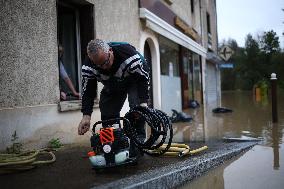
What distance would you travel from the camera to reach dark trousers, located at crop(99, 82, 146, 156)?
4.49 meters

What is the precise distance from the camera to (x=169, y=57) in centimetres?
1534

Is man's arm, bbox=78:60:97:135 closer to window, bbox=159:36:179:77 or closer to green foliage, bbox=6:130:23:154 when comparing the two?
green foliage, bbox=6:130:23:154

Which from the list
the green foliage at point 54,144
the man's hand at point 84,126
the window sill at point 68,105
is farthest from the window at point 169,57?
the man's hand at point 84,126

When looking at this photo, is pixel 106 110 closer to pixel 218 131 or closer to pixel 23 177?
pixel 23 177

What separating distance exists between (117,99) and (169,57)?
10.7m

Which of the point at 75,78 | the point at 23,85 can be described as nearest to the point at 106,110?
the point at 23,85

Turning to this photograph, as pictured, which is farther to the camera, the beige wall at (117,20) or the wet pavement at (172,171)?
the beige wall at (117,20)

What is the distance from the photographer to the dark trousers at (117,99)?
449 cm

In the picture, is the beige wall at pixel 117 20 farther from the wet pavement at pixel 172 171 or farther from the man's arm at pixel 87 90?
the man's arm at pixel 87 90

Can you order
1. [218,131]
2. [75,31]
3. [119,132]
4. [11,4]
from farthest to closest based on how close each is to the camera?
[218,131] → [75,31] → [11,4] → [119,132]

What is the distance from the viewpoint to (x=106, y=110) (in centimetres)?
481

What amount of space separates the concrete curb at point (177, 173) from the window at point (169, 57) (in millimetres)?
8915

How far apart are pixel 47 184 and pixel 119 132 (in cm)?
83

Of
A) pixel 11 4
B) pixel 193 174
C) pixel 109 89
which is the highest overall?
pixel 11 4
